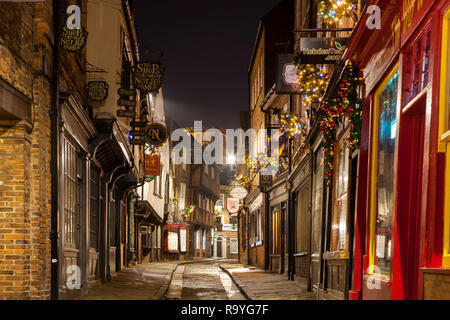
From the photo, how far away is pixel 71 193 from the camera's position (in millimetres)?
11773

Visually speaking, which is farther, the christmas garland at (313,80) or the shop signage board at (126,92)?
the shop signage board at (126,92)

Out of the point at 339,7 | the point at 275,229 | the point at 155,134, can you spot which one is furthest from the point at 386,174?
the point at 275,229

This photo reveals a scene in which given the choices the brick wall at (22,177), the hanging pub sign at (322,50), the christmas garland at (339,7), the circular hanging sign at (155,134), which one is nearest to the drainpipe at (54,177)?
the brick wall at (22,177)

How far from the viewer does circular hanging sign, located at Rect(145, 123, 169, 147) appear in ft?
55.4

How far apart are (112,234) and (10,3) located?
12.7 m

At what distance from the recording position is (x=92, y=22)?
14.9 meters

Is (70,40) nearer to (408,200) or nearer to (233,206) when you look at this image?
(408,200)

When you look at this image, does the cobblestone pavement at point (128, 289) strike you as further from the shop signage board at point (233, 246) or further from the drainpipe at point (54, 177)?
the shop signage board at point (233, 246)

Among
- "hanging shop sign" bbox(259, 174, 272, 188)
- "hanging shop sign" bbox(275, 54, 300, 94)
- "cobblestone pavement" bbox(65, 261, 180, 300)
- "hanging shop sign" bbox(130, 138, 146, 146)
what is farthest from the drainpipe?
"hanging shop sign" bbox(259, 174, 272, 188)

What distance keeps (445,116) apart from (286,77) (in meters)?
11.6

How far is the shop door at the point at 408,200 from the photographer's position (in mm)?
5809

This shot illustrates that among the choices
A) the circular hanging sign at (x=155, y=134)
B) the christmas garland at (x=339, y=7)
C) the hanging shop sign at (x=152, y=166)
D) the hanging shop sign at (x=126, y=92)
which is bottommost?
the hanging shop sign at (x=152, y=166)

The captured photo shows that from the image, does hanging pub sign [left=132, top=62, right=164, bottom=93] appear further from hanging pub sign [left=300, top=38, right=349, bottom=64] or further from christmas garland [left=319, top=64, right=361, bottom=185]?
hanging pub sign [left=300, top=38, right=349, bottom=64]
